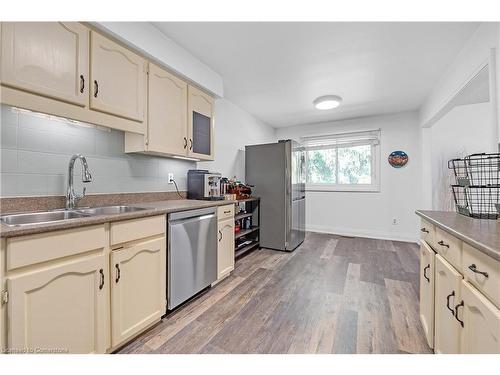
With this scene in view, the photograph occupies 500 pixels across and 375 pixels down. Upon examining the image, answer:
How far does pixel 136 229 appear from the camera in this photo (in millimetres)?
1429

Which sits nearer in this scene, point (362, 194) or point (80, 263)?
point (80, 263)

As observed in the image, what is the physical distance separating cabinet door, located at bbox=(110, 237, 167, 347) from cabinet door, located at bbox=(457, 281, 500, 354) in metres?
1.72

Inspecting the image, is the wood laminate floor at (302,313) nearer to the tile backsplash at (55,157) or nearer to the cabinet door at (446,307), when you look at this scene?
the cabinet door at (446,307)

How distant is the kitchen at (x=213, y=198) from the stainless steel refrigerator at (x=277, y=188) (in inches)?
0.9

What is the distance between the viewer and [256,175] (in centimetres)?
360

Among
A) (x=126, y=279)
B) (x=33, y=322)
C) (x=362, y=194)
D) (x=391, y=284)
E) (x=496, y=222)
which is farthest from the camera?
(x=362, y=194)

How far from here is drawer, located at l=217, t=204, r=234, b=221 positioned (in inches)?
90.0

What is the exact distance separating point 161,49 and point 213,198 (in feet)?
5.02

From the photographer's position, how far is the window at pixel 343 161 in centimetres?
422

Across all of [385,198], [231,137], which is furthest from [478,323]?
[385,198]

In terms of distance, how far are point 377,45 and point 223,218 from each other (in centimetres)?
229

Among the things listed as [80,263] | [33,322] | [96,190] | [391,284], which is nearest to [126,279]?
[80,263]

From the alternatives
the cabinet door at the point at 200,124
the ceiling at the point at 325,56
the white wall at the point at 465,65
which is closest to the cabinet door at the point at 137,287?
the cabinet door at the point at 200,124
